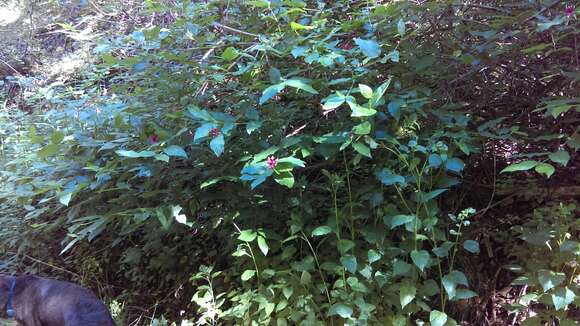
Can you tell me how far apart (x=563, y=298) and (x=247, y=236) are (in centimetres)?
164

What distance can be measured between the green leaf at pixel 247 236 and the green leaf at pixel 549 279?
1.51 m

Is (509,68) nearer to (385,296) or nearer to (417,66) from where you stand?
(417,66)

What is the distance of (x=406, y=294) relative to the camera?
2385 millimetres

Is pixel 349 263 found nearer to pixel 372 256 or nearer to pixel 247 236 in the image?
pixel 372 256

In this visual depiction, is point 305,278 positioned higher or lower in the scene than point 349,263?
lower

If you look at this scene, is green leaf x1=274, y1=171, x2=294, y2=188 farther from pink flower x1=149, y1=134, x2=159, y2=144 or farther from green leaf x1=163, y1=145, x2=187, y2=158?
pink flower x1=149, y1=134, x2=159, y2=144

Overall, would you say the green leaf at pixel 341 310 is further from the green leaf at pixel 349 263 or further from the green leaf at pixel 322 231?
the green leaf at pixel 322 231

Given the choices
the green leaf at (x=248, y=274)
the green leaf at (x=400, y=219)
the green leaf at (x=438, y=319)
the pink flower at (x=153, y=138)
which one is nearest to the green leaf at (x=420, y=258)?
the green leaf at (x=400, y=219)

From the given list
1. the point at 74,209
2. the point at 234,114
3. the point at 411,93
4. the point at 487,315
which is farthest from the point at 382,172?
the point at 74,209

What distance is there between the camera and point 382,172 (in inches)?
96.5

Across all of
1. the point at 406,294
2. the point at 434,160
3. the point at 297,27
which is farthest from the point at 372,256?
the point at 297,27

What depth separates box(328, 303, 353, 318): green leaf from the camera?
243 cm

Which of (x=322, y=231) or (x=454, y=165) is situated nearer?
(x=454, y=165)

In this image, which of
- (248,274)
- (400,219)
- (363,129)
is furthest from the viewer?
(248,274)
